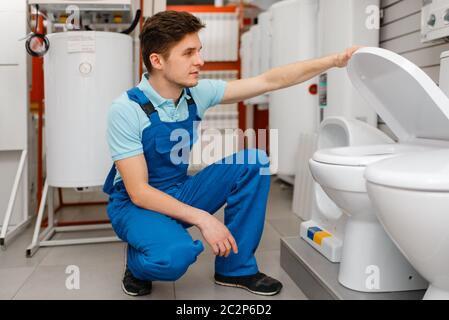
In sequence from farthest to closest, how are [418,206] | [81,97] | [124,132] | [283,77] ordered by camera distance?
[81,97] < [283,77] < [124,132] < [418,206]

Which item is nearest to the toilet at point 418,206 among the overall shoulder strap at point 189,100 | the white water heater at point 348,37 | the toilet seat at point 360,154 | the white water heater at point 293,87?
the toilet seat at point 360,154


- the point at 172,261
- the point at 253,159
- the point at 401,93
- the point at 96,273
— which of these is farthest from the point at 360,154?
the point at 96,273

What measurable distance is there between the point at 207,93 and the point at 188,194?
0.39 metres

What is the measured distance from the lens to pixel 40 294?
163 cm

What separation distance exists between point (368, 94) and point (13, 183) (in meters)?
1.93

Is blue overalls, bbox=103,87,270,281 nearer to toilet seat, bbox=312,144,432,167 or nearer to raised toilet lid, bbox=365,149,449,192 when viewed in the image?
toilet seat, bbox=312,144,432,167

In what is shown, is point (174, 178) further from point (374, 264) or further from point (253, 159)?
point (374, 264)

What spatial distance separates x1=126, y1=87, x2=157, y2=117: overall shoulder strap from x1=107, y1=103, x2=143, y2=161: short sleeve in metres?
0.04

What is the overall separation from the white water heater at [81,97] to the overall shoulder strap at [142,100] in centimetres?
60

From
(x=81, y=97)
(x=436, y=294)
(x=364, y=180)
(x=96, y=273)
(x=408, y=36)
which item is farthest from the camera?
(x=408, y=36)

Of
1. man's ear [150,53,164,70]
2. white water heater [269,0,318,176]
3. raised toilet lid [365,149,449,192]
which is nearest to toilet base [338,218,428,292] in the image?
raised toilet lid [365,149,449,192]

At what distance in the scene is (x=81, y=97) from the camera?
6.81 feet

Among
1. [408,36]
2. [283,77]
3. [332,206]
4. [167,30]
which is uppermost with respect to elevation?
[408,36]
